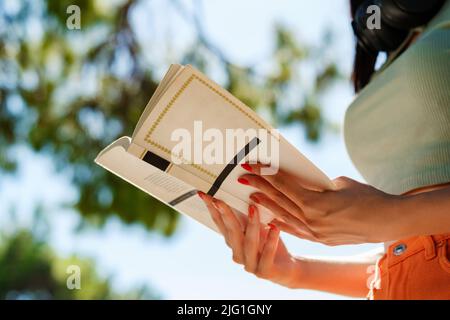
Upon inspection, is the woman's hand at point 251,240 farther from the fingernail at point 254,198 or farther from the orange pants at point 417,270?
the orange pants at point 417,270

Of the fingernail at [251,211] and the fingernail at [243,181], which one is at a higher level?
the fingernail at [243,181]

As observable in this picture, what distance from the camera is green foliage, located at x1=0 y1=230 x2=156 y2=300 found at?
9267 mm

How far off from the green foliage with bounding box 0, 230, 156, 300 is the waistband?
8256mm

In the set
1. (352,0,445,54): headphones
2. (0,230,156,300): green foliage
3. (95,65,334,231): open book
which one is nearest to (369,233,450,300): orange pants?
(95,65,334,231): open book

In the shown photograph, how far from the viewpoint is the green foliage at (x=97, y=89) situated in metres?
3.60

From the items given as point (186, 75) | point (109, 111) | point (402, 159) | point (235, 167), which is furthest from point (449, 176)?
point (109, 111)

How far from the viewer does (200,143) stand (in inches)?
35.9

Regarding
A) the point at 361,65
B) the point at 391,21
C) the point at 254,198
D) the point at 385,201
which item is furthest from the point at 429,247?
the point at 361,65

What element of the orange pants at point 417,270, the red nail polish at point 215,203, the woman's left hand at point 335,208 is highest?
the red nail polish at point 215,203

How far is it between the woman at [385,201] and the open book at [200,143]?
27 mm

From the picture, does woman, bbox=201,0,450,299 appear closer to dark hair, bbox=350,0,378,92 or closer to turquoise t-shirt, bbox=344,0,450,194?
turquoise t-shirt, bbox=344,0,450,194

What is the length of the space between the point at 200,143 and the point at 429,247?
0.35 m

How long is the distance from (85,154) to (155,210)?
0.52 meters

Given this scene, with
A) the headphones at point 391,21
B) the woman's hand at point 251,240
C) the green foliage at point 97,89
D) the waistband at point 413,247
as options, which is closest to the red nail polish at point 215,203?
the woman's hand at point 251,240
